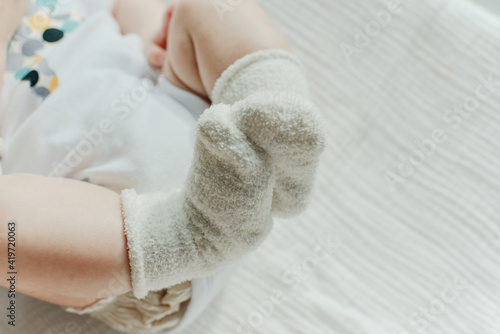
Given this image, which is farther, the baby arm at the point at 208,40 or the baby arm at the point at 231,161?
the baby arm at the point at 208,40

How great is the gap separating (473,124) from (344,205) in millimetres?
277

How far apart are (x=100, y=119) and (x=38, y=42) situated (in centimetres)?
22

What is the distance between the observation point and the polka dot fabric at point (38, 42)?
70cm

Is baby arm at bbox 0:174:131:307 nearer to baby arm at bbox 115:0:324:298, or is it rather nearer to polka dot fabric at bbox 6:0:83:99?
baby arm at bbox 115:0:324:298

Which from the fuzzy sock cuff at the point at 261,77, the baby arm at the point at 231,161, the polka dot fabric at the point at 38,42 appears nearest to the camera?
the baby arm at the point at 231,161

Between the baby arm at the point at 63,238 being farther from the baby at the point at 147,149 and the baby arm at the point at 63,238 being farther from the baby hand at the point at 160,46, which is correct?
the baby hand at the point at 160,46

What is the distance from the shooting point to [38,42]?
76 cm

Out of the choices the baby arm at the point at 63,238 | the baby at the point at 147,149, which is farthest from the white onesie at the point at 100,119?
the baby arm at the point at 63,238

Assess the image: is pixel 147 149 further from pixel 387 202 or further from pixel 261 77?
pixel 387 202

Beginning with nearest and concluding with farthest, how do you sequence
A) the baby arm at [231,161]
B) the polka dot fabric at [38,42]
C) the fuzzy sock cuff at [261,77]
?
the baby arm at [231,161] < the fuzzy sock cuff at [261,77] < the polka dot fabric at [38,42]

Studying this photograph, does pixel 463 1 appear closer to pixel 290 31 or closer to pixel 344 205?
pixel 290 31

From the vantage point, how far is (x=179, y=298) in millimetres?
637

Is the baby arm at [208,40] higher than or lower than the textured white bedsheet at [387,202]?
higher

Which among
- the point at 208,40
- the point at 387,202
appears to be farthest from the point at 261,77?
the point at 387,202
